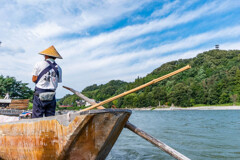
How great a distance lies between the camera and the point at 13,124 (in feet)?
13.2

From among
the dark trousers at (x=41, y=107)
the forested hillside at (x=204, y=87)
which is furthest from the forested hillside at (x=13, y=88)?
the forested hillside at (x=204, y=87)

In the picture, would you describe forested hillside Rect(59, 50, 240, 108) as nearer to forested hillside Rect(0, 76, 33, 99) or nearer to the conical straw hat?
forested hillside Rect(0, 76, 33, 99)

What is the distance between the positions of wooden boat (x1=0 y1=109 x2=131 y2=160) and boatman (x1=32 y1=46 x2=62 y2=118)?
1.51 feet

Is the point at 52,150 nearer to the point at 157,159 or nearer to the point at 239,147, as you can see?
the point at 157,159

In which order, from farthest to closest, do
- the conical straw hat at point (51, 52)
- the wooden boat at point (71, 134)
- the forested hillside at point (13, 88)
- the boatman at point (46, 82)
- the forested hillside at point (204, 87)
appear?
1. the forested hillside at point (204, 87)
2. the forested hillside at point (13, 88)
3. the conical straw hat at point (51, 52)
4. the boatman at point (46, 82)
5. the wooden boat at point (71, 134)

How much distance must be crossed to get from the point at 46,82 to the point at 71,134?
126cm

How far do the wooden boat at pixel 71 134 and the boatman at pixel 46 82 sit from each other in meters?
0.46

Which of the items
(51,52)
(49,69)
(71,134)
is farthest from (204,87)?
(71,134)

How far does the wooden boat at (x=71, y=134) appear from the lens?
3322 millimetres

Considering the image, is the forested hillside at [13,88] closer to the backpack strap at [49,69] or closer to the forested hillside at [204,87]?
the backpack strap at [49,69]

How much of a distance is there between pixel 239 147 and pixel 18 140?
6826mm

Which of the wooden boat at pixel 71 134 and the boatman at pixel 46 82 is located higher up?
the boatman at pixel 46 82

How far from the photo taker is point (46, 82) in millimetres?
4082

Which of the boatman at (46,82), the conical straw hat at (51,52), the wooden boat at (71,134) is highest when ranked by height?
the conical straw hat at (51,52)
